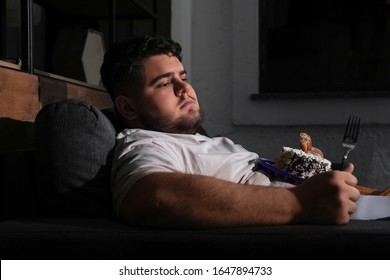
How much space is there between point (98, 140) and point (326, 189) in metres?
0.65

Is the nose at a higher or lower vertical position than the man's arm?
higher

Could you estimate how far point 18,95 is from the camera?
6.17 feet

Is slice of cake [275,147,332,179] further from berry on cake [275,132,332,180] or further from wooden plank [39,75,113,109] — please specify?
wooden plank [39,75,113,109]

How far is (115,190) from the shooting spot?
4.50 feet

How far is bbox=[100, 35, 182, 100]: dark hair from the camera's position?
1.85 m

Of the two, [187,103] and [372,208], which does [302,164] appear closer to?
[372,208]

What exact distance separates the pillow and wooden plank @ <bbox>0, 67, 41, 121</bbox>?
1.02 feet

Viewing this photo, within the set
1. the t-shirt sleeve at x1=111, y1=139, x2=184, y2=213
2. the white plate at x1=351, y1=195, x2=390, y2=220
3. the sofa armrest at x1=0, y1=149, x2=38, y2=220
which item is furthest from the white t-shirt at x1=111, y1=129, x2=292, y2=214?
the white plate at x1=351, y1=195, x2=390, y2=220

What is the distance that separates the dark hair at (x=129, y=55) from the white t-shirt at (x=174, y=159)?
0.28 metres

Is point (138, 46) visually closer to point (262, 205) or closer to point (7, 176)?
point (7, 176)

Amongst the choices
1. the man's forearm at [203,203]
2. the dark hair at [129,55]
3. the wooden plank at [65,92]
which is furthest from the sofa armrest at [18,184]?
the wooden plank at [65,92]

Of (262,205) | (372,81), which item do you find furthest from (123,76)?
(372,81)

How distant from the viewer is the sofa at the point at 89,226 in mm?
1108

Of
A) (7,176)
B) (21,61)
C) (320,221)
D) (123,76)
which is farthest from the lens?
(21,61)
